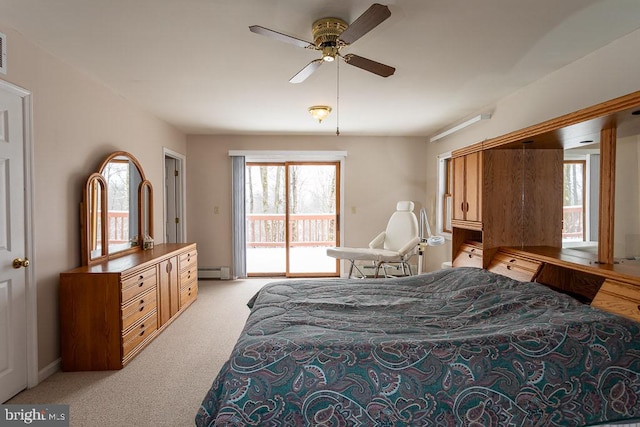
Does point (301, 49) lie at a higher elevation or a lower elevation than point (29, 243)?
higher

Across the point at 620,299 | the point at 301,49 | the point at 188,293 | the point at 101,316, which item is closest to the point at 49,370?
the point at 101,316

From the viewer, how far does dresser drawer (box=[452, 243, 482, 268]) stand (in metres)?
2.90

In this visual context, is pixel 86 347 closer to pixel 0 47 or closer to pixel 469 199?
pixel 0 47

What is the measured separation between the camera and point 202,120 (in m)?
4.64

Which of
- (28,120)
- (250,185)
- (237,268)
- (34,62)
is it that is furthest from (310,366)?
(250,185)

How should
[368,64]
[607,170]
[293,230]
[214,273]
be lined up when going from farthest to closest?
[293,230]
[214,273]
[368,64]
[607,170]

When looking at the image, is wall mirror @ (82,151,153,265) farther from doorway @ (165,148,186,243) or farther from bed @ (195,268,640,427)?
bed @ (195,268,640,427)

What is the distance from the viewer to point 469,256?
308 centimetres

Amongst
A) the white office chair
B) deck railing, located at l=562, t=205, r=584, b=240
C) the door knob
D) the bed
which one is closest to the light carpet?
the door knob

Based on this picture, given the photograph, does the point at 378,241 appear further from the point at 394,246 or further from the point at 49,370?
the point at 49,370

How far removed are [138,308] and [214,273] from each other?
2710mm

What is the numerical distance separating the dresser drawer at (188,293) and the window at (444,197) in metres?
3.66

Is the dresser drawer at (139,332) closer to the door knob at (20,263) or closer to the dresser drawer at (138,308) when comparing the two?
the dresser drawer at (138,308)

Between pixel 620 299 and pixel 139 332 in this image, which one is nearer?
pixel 620 299
